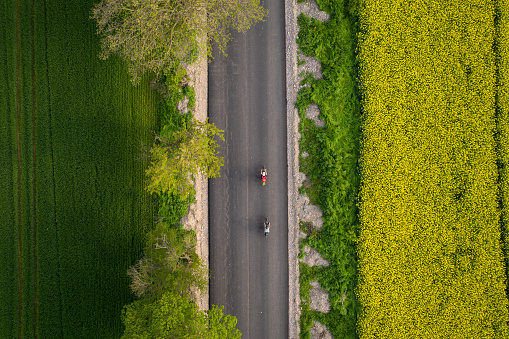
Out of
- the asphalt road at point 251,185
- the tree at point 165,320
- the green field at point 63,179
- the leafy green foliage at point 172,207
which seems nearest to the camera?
the tree at point 165,320

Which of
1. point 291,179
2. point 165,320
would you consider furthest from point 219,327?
point 291,179

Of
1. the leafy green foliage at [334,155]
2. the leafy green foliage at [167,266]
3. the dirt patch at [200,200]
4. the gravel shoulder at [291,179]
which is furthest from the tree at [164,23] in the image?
the leafy green foliage at [167,266]

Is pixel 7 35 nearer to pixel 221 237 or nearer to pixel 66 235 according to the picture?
pixel 66 235

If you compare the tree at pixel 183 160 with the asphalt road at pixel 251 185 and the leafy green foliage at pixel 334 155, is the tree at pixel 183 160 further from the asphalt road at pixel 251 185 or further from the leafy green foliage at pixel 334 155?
the leafy green foliage at pixel 334 155

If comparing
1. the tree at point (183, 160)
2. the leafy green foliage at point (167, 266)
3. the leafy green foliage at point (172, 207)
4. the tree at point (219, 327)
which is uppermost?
the tree at point (183, 160)

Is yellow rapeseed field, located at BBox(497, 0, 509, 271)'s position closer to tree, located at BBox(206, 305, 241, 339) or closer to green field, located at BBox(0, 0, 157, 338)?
tree, located at BBox(206, 305, 241, 339)

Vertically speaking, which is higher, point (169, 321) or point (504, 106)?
point (504, 106)

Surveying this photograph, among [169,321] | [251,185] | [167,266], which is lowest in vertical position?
[169,321]

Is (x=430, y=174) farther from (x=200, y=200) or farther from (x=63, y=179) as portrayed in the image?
(x=63, y=179)
